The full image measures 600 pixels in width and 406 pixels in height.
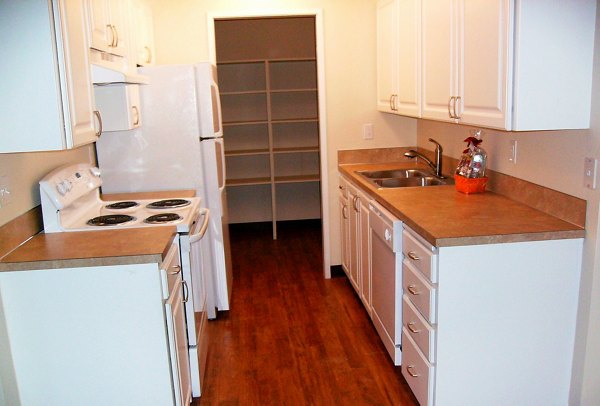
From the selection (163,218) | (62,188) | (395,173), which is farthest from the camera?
(395,173)

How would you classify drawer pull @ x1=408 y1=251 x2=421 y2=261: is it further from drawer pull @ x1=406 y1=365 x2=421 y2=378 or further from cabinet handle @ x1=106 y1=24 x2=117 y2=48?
cabinet handle @ x1=106 y1=24 x2=117 y2=48

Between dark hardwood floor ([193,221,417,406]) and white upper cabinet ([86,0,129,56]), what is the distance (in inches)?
71.4

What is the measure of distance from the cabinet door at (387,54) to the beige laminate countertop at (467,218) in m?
1.00

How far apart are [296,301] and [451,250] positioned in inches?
79.6

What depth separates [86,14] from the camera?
2.31m

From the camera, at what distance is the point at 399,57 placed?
362 centimetres

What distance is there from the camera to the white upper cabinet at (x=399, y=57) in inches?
129

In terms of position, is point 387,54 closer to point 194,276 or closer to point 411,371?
point 194,276

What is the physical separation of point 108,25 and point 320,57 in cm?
185

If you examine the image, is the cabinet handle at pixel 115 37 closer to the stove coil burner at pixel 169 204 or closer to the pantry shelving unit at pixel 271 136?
the stove coil burner at pixel 169 204

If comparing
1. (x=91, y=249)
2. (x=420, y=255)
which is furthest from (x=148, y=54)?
(x=420, y=255)

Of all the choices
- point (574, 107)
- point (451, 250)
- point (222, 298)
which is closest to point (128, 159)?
point (222, 298)

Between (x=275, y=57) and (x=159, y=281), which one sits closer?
(x=159, y=281)

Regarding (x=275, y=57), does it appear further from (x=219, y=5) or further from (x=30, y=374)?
(x=30, y=374)
